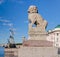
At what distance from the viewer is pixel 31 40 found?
14109mm

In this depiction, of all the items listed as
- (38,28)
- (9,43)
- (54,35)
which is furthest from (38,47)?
(54,35)

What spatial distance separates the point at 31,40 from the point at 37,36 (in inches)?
20.1

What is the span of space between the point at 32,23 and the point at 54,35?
74.7 meters

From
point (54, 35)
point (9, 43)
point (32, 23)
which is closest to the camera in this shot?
point (32, 23)

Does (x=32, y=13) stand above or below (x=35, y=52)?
above

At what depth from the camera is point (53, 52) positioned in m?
13.6

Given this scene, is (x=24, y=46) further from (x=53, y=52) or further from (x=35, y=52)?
(x=53, y=52)

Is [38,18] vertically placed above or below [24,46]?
above

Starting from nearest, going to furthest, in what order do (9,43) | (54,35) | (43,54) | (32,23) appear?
1. (43,54)
2. (32,23)
3. (9,43)
4. (54,35)

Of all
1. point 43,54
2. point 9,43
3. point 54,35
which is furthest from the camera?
point 54,35

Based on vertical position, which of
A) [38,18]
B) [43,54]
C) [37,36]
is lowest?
[43,54]

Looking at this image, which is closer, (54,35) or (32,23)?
(32,23)

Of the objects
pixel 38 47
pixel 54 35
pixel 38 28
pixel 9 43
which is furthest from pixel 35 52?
pixel 54 35

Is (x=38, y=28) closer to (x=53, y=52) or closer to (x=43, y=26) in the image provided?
(x=43, y=26)
